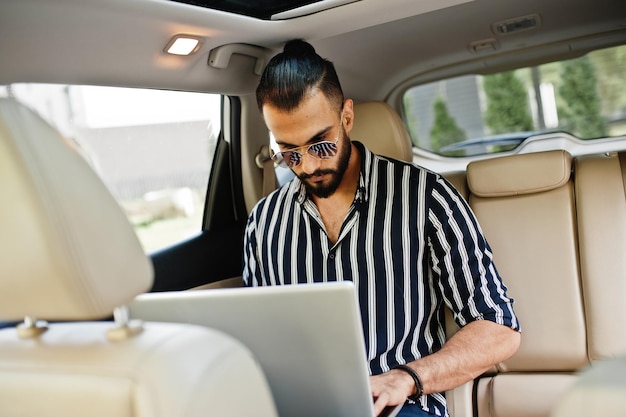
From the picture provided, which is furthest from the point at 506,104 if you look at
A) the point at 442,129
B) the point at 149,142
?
the point at 149,142

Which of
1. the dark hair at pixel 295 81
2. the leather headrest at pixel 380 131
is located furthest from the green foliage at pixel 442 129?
the dark hair at pixel 295 81

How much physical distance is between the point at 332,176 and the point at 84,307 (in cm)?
119

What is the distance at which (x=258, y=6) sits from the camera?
219 centimetres

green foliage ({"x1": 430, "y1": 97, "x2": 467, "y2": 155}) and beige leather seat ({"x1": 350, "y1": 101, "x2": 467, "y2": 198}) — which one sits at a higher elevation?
green foliage ({"x1": 430, "y1": 97, "x2": 467, "y2": 155})

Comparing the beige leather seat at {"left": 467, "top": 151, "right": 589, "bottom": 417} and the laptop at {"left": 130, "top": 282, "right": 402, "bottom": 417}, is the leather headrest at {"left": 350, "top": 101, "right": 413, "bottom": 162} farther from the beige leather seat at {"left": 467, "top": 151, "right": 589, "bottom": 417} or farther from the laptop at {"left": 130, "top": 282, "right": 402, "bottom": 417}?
the laptop at {"left": 130, "top": 282, "right": 402, "bottom": 417}

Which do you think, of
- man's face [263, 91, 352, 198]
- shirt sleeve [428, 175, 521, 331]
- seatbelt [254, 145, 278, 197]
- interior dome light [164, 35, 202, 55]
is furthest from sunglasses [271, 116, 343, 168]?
seatbelt [254, 145, 278, 197]

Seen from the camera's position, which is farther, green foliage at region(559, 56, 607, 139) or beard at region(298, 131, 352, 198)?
green foliage at region(559, 56, 607, 139)

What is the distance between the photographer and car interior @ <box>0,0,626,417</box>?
990mm

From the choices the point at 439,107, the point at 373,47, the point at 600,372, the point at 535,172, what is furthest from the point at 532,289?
the point at 439,107

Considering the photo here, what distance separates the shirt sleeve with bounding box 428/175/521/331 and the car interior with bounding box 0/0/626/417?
0.25 m

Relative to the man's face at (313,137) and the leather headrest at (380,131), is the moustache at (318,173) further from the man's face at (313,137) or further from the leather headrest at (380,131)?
the leather headrest at (380,131)

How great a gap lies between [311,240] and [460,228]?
433 millimetres

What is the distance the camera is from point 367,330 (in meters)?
2.02

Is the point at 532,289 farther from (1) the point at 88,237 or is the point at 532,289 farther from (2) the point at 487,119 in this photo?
(2) the point at 487,119
